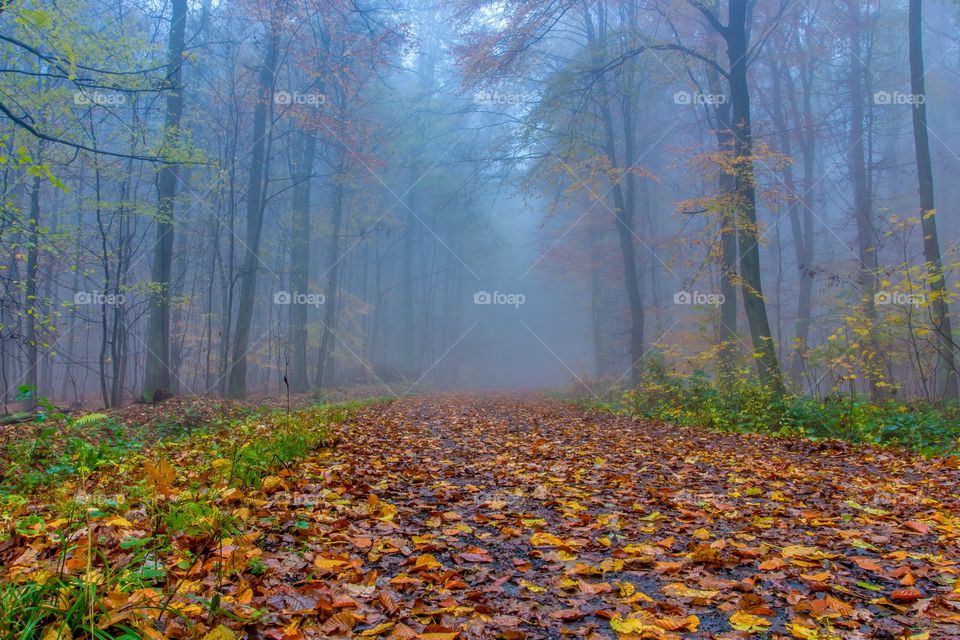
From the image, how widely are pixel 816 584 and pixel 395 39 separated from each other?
556 inches

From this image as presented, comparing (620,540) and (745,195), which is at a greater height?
(745,195)

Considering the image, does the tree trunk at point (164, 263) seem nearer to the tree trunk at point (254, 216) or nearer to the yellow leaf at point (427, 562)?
the tree trunk at point (254, 216)

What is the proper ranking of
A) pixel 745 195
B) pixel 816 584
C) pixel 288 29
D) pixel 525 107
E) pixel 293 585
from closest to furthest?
pixel 293 585
pixel 816 584
pixel 745 195
pixel 288 29
pixel 525 107

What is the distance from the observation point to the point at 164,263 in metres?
12.3

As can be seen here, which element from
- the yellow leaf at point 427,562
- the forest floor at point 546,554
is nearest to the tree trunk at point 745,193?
the forest floor at point 546,554

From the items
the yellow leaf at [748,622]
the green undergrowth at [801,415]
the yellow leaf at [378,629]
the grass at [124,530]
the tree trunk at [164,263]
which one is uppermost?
the tree trunk at [164,263]

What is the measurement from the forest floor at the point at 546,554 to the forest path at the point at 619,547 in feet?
0.04

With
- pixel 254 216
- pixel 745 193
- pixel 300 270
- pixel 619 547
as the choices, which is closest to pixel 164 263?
pixel 254 216

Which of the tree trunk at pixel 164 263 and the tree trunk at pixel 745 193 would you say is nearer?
the tree trunk at pixel 745 193

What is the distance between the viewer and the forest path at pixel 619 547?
80.3 inches

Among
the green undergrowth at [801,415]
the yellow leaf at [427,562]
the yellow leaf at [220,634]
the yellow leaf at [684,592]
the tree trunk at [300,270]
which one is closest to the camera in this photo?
the yellow leaf at [220,634]

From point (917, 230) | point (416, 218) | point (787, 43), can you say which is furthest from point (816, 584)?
point (917, 230)

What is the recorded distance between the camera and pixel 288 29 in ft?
43.8

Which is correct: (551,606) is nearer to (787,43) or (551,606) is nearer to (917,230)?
(787,43)
